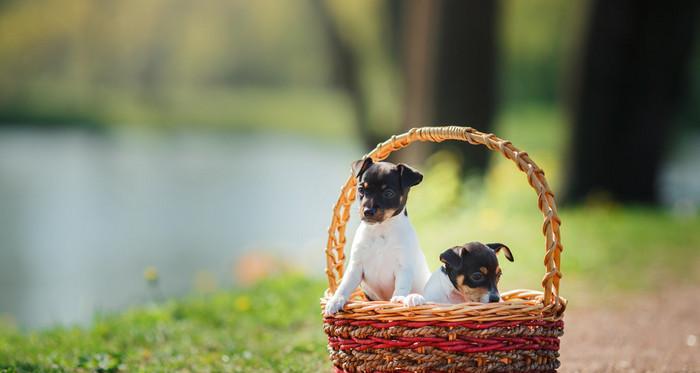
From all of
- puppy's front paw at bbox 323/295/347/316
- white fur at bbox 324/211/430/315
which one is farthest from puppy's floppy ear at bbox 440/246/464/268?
puppy's front paw at bbox 323/295/347/316

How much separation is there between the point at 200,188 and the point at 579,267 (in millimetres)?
12817

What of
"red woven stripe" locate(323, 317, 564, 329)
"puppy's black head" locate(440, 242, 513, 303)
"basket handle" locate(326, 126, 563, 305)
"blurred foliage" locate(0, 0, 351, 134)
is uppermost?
"blurred foliage" locate(0, 0, 351, 134)

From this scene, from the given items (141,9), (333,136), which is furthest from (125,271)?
(333,136)

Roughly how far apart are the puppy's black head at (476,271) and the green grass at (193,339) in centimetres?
132

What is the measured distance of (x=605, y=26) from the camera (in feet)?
37.7

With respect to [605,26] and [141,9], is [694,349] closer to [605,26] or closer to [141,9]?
[605,26]

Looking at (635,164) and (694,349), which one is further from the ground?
(635,164)

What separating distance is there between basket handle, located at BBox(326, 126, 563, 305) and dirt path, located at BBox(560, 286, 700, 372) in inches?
55.1

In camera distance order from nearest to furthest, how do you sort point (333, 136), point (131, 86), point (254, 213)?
1. point (254, 213)
2. point (131, 86)
3. point (333, 136)

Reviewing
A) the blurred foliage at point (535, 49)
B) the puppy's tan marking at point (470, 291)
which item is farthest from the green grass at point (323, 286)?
the blurred foliage at point (535, 49)

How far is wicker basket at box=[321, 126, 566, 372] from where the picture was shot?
3684mm

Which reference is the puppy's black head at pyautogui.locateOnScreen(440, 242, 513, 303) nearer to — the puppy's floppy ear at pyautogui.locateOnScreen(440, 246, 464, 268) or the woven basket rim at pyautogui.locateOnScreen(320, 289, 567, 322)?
the puppy's floppy ear at pyautogui.locateOnScreen(440, 246, 464, 268)

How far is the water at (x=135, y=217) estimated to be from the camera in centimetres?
1127

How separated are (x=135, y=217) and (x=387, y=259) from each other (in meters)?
12.5
